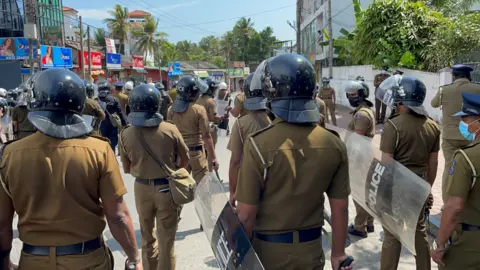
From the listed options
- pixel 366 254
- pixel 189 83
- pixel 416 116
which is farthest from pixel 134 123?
pixel 366 254

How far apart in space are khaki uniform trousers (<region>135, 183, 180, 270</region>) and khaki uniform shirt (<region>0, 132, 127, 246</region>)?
154 centimetres

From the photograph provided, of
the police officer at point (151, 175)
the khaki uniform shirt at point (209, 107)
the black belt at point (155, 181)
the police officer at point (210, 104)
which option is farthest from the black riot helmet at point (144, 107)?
the khaki uniform shirt at point (209, 107)

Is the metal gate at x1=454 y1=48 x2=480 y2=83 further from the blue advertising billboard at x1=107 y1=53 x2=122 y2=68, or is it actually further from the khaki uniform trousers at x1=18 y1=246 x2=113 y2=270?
the blue advertising billboard at x1=107 y1=53 x2=122 y2=68

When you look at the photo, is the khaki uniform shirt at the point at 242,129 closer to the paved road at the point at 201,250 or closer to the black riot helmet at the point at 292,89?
the paved road at the point at 201,250

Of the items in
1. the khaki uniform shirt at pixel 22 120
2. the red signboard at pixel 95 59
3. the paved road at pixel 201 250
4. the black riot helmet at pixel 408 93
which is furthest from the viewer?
the red signboard at pixel 95 59

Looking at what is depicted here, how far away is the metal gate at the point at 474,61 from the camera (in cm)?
1030

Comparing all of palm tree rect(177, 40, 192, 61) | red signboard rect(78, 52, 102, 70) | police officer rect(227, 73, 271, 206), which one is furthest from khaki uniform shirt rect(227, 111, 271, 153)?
palm tree rect(177, 40, 192, 61)

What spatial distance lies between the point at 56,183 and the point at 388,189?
8.28 feet

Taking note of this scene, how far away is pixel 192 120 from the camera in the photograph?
558cm

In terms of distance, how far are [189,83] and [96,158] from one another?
3.37 meters

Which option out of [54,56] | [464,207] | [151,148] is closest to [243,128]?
[151,148]

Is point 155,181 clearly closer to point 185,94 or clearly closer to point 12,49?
point 185,94

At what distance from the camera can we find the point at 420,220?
11.5ft

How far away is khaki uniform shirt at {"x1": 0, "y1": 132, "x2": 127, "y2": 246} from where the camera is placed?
2236 mm
